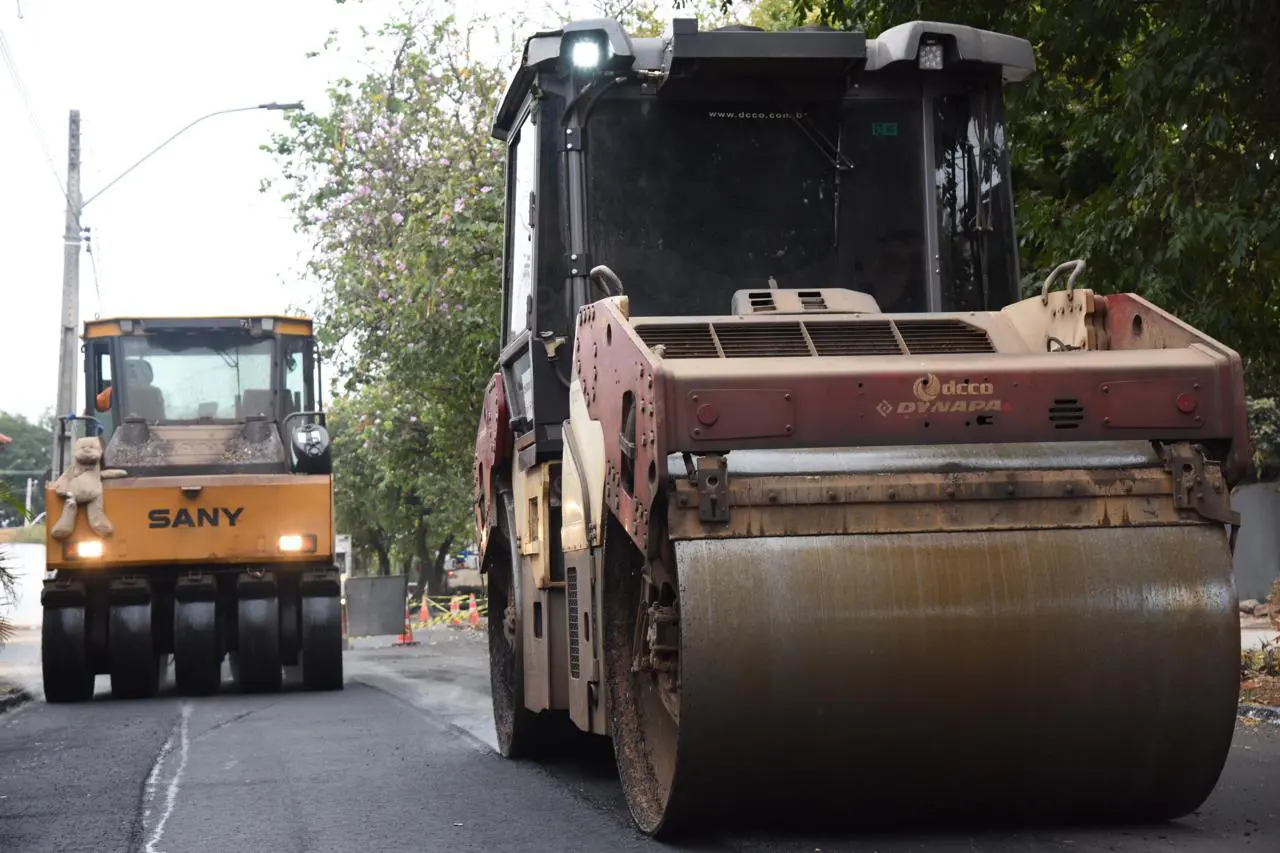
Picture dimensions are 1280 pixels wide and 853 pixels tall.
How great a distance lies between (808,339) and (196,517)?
10.4 metres

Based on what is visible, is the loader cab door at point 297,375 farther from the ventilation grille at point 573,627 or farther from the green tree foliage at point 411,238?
the ventilation grille at point 573,627

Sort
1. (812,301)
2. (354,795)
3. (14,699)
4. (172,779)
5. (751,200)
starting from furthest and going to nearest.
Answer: (14,699)
(172,779)
(354,795)
(751,200)
(812,301)

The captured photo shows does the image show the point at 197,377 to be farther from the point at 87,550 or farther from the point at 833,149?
the point at 833,149

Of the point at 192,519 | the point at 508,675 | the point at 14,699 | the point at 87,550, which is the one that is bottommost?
the point at 14,699

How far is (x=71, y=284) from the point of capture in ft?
80.3

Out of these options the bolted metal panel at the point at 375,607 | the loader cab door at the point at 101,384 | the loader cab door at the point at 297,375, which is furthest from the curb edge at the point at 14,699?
the bolted metal panel at the point at 375,607

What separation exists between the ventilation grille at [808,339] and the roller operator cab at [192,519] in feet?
33.1

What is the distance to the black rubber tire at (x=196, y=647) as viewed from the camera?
15766mm

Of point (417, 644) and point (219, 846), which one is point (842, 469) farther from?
point (417, 644)

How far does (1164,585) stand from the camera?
219 inches

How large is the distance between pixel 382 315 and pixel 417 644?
5.50m

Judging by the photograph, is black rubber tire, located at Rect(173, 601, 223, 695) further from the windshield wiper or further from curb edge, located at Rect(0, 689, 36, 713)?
the windshield wiper

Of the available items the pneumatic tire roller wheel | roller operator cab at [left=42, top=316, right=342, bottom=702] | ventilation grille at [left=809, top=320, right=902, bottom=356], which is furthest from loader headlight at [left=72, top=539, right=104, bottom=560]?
the pneumatic tire roller wheel

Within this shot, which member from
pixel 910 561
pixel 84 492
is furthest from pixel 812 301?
pixel 84 492
